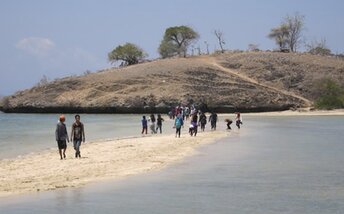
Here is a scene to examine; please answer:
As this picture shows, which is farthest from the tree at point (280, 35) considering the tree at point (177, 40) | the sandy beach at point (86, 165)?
the sandy beach at point (86, 165)

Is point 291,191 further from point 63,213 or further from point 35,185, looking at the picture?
point 35,185

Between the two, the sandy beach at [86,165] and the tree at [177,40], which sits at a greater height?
the tree at [177,40]

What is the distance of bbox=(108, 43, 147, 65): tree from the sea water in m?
95.4

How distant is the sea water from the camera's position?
37.4 feet

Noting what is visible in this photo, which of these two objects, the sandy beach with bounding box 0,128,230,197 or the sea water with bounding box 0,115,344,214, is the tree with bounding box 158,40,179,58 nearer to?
the sandy beach with bounding box 0,128,230,197

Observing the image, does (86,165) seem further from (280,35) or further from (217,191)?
(280,35)

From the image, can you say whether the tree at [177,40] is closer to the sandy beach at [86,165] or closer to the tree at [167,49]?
the tree at [167,49]

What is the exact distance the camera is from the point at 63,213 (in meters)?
11.0

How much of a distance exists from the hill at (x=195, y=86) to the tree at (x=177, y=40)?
57.9 feet

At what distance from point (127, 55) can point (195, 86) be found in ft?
108

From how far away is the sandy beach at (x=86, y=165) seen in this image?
1474 centimetres

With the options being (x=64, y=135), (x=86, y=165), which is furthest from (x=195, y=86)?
(x=86, y=165)

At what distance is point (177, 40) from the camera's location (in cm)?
12006

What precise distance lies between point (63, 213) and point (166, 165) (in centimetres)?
768
